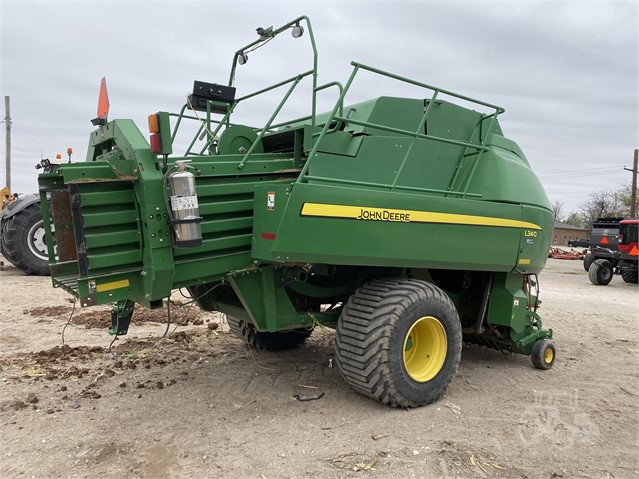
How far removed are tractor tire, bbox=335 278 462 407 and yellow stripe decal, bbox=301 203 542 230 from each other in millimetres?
542

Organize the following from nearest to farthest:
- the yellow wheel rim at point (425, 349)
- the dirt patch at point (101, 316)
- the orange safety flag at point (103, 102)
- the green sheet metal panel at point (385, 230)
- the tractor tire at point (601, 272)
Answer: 1. the green sheet metal panel at point (385, 230)
2. the orange safety flag at point (103, 102)
3. the yellow wheel rim at point (425, 349)
4. the dirt patch at point (101, 316)
5. the tractor tire at point (601, 272)

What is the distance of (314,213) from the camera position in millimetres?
3438

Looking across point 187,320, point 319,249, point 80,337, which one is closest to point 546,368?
point 319,249

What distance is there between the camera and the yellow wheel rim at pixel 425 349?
4109 millimetres

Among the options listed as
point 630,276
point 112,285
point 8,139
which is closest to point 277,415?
point 112,285

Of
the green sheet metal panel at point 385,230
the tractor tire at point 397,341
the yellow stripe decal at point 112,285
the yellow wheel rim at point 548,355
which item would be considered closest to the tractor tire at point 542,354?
the yellow wheel rim at point 548,355

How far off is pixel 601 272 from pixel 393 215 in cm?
1240

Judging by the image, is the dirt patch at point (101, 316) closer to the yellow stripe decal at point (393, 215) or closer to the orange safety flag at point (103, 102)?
the orange safety flag at point (103, 102)

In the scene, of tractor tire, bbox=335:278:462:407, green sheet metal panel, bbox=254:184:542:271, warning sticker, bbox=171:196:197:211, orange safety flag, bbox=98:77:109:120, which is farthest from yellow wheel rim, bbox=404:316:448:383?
orange safety flag, bbox=98:77:109:120

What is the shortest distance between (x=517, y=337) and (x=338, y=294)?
199 centimetres

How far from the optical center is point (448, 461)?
123 inches

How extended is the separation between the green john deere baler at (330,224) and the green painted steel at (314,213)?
0.5 inches

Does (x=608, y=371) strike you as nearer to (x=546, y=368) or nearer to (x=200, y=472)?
(x=546, y=368)

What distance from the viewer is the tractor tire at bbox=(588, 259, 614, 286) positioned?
13.9 meters
